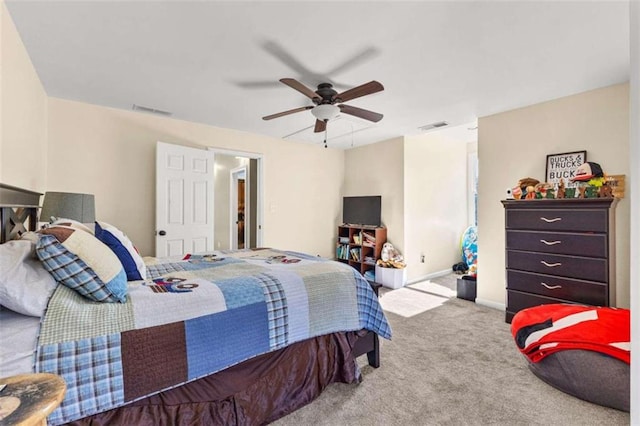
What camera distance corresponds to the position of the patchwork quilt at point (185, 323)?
1.16m

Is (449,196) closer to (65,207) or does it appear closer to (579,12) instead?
(579,12)

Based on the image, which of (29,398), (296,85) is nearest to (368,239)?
(296,85)

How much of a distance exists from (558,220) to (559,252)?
0.98ft

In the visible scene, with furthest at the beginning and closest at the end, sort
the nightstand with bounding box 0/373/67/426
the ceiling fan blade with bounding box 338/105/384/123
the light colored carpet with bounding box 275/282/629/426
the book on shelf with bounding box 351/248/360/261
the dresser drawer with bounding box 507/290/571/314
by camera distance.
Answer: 1. the book on shelf with bounding box 351/248/360/261
2. the dresser drawer with bounding box 507/290/571/314
3. the ceiling fan blade with bounding box 338/105/384/123
4. the light colored carpet with bounding box 275/282/629/426
5. the nightstand with bounding box 0/373/67/426

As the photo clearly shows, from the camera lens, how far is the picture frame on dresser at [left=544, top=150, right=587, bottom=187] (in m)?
3.02

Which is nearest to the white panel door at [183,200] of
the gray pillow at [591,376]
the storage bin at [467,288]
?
the storage bin at [467,288]

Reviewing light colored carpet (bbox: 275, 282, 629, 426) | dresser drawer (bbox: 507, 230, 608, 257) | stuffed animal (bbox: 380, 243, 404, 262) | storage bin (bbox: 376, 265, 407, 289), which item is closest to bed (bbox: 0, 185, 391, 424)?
light colored carpet (bbox: 275, 282, 629, 426)

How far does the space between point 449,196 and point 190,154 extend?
434 centimetres

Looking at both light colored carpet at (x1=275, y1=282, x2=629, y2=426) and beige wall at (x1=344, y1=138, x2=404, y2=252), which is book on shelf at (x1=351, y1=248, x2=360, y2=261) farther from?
light colored carpet at (x1=275, y1=282, x2=629, y2=426)

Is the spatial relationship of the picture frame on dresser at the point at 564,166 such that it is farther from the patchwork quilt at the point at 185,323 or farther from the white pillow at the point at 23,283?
the white pillow at the point at 23,283

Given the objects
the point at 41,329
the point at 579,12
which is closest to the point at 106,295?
the point at 41,329

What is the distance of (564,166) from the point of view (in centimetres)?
312

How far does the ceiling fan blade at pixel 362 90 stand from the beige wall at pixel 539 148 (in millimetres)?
2187

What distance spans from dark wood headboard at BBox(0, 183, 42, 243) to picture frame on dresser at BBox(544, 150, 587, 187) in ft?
14.5
